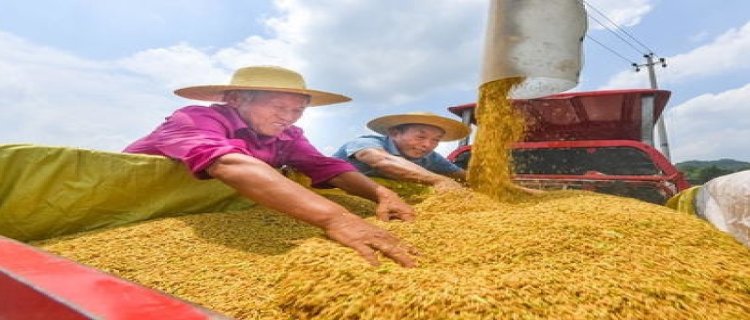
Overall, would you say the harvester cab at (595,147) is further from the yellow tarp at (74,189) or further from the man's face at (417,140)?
the yellow tarp at (74,189)

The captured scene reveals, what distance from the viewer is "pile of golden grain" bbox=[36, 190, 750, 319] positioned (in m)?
1.17

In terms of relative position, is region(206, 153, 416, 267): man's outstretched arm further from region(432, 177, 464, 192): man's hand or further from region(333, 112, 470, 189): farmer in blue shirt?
region(333, 112, 470, 189): farmer in blue shirt

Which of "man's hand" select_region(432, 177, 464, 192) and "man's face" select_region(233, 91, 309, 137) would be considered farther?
"man's hand" select_region(432, 177, 464, 192)

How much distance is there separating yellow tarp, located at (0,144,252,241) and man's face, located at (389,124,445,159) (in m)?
2.28

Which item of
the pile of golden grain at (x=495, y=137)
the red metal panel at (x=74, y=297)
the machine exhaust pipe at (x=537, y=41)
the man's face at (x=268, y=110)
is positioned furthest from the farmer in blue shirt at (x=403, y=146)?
the red metal panel at (x=74, y=297)

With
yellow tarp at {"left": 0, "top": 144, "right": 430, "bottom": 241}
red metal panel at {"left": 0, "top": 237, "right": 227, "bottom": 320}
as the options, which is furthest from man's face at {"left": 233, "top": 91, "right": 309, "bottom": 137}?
red metal panel at {"left": 0, "top": 237, "right": 227, "bottom": 320}

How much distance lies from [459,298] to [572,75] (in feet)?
6.47

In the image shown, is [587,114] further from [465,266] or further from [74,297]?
[74,297]

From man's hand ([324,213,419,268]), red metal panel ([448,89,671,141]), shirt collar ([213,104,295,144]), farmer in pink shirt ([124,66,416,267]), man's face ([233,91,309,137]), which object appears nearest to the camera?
man's hand ([324,213,419,268])

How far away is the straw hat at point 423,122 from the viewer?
13.8ft

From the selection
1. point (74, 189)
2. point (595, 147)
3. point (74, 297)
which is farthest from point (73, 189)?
point (595, 147)

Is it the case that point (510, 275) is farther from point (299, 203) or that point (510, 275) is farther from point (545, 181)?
point (545, 181)

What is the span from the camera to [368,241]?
5.44 ft

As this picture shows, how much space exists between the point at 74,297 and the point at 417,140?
11.8 ft
